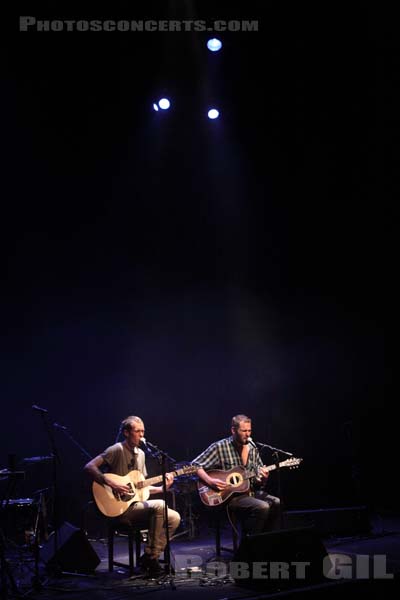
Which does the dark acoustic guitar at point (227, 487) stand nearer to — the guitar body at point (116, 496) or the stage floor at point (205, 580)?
the stage floor at point (205, 580)

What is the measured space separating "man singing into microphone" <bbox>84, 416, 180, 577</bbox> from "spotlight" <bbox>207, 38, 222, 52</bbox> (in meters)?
5.07

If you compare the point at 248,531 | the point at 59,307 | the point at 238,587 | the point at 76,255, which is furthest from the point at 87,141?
the point at 238,587

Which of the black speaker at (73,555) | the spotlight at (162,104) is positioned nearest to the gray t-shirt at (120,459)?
the black speaker at (73,555)

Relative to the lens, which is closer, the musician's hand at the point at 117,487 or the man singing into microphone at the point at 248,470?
the musician's hand at the point at 117,487

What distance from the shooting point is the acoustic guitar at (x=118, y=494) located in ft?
19.7

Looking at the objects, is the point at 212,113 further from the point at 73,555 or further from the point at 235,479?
the point at 73,555

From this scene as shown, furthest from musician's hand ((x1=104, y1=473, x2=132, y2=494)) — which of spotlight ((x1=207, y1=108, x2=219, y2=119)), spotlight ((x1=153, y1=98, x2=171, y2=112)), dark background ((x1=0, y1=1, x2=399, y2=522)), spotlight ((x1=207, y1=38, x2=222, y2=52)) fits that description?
spotlight ((x1=207, y1=38, x2=222, y2=52))

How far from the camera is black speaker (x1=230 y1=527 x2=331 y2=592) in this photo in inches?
193

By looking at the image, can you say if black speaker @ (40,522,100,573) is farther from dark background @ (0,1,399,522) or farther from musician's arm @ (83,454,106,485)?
dark background @ (0,1,399,522)

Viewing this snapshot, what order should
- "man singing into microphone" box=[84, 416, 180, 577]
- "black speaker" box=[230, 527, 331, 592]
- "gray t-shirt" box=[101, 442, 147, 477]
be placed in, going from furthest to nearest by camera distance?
1. "gray t-shirt" box=[101, 442, 147, 477]
2. "man singing into microphone" box=[84, 416, 180, 577]
3. "black speaker" box=[230, 527, 331, 592]

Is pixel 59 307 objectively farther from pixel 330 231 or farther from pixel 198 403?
pixel 330 231

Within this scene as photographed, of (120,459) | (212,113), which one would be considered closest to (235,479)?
(120,459)
